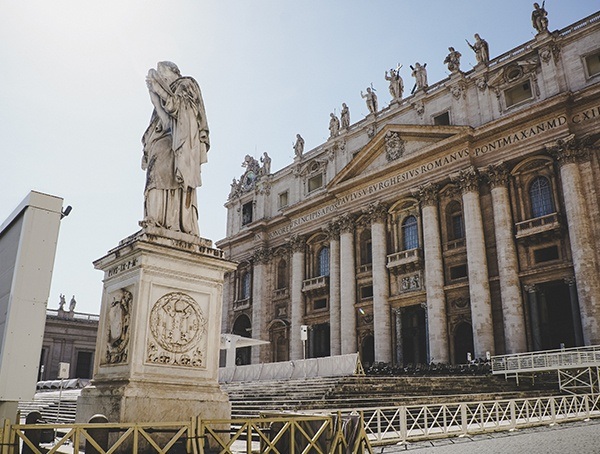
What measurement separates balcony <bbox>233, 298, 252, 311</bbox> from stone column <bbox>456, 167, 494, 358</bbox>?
20336 millimetres

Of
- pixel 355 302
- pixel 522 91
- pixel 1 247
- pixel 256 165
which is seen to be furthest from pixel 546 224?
pixel 256 165

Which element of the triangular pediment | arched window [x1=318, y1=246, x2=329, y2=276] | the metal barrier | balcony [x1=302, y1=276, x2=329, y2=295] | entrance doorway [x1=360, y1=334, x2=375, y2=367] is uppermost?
the triangular pediment

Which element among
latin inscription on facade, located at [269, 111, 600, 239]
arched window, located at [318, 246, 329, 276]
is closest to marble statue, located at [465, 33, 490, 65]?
latin inscription on facade, located at [269, 111, 600, 239]

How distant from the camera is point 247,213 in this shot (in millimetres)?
46906

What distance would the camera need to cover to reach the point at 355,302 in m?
33.3

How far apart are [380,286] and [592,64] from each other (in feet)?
53.7

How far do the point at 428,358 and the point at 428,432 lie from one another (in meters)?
18.4

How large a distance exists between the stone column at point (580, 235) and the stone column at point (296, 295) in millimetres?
18304

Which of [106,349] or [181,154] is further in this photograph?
[181,154]

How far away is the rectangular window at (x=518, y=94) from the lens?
94.0 feet

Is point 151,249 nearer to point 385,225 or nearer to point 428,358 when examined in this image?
point 428,358

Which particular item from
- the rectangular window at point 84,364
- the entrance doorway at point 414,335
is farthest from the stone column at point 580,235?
the rectangular window at point 84,364

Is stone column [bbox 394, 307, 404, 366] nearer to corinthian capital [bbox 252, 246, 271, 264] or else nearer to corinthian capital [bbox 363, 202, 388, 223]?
corinthian capital [bbox 363, 202, 388, 223]

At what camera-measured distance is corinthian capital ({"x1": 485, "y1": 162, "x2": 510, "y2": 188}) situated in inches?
1096
